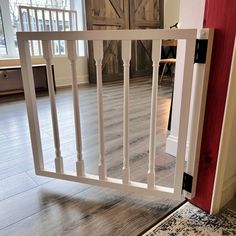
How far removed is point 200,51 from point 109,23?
156 inches

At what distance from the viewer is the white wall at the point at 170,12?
5.33 m

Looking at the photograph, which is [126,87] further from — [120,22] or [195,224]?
[120,22]

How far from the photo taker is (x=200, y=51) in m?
0.90

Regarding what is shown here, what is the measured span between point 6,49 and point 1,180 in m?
3.07

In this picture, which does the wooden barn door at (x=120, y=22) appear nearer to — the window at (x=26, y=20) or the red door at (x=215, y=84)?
the window at (x=26, y=20)

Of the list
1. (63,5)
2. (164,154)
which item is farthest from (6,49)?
(164,154)

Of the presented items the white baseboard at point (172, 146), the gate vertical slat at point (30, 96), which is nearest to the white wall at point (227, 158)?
the white baseboard at point (172, 146)

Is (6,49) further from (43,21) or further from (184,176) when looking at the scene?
(184,176)

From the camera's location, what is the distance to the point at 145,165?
1.54m

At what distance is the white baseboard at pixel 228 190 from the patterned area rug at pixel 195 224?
0.05m

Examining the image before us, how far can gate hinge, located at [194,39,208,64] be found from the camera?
0.88 m

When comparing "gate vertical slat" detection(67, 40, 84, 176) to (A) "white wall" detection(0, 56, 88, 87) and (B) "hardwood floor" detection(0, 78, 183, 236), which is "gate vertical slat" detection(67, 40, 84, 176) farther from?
(A) "white wall" detection(0, 56, 88, 87)

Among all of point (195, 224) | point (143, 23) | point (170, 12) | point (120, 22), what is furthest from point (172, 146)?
point (170, 12)

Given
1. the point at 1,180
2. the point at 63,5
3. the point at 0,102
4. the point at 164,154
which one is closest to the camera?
the point at 1,180
